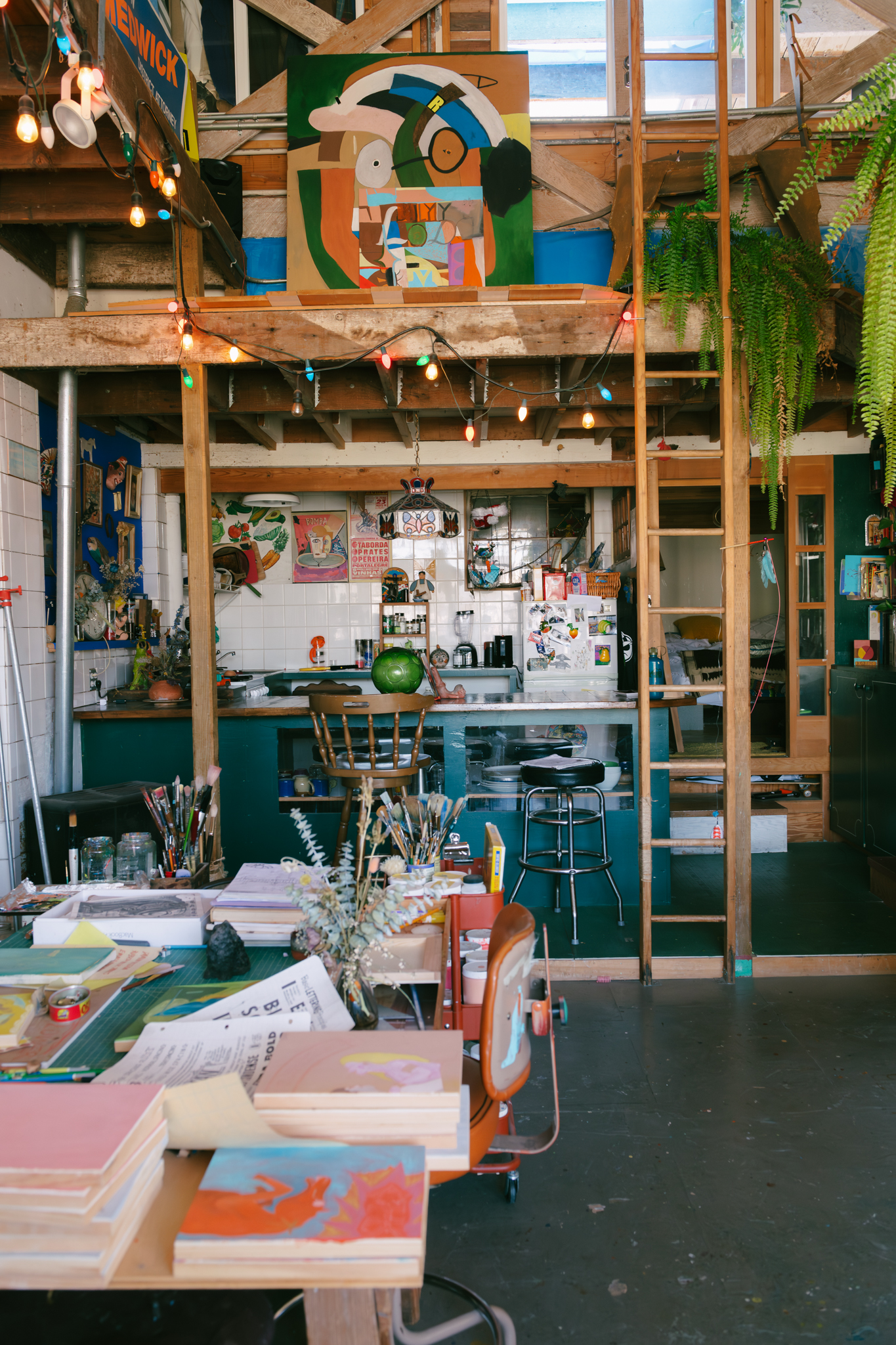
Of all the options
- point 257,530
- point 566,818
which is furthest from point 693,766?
point 257,530

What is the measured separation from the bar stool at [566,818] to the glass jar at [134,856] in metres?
1.97

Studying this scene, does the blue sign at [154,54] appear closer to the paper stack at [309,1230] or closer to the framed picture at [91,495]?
the framed picture at [91,495]

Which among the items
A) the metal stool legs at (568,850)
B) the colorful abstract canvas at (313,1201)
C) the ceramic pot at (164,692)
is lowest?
the metal stool legs at (568,850)

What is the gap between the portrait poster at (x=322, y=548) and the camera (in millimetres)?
→ 7312

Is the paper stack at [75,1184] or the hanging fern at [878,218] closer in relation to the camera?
the paper stack at [75,1184]

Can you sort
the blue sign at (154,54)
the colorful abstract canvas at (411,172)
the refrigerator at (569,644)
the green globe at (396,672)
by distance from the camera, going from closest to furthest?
the blue sign at (154,54)
the green globe at (396,672)
the colorful abstract canvas at (411,172)
the refrigerator at (569,644)

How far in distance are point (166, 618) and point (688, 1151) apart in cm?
527

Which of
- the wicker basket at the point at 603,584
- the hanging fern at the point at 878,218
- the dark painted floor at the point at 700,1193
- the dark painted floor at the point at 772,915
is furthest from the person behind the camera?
the wicker basket at the point at 603,584

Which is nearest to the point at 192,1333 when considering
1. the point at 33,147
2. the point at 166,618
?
the point at 33,147

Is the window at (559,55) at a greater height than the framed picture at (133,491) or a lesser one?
greater

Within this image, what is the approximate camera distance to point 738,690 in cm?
394

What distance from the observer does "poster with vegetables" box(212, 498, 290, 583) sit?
7316 millimetres

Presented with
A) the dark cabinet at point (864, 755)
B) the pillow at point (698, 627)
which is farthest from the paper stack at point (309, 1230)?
the pillow at point (698, 627)

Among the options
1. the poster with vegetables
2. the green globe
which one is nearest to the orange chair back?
the green globe
